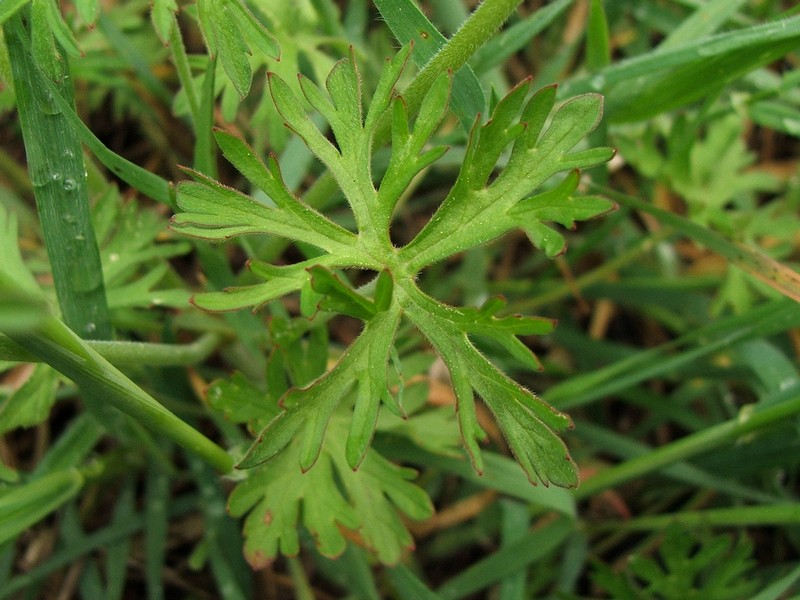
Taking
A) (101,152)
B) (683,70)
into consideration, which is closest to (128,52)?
(101,152)

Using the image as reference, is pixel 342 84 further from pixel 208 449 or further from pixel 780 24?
pixel 780 24

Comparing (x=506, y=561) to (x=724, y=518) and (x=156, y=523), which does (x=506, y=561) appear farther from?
(x=156, y=523)

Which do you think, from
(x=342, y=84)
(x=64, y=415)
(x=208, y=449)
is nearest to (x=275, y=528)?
(x=208, y=449)

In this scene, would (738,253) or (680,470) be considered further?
(680,470)

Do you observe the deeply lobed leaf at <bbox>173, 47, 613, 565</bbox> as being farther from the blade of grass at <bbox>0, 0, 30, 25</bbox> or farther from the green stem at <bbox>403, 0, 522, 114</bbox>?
the blade of grass at <bbox>0, 0, 30, 25</bbox>

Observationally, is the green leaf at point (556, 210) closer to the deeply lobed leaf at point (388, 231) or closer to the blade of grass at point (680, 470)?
the deeply lobed leaf at point (388, 231)

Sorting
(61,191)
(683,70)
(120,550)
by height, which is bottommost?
(120,550)

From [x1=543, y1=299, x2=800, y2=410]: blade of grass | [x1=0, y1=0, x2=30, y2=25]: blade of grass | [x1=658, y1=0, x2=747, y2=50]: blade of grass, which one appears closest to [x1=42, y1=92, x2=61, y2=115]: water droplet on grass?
[x1=0, y1=0, x2=30, y2=25]: blade of grass
